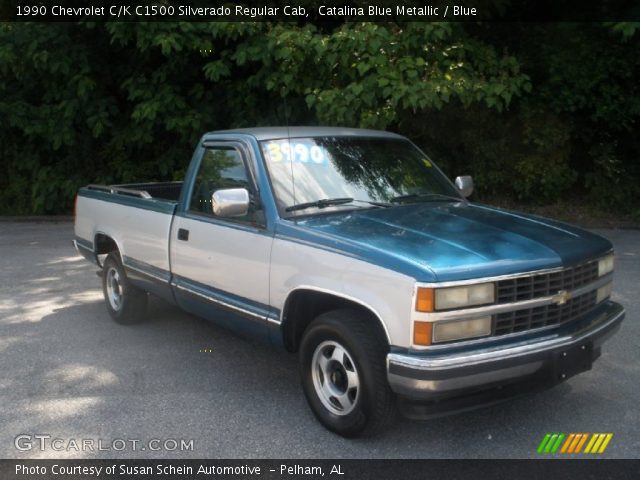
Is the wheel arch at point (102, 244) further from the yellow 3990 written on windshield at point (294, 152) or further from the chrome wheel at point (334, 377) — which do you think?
the chrome wheel at point (334, 377)

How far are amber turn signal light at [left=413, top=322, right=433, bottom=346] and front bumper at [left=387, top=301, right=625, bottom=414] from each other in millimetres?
67

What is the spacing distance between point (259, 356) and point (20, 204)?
11.9m

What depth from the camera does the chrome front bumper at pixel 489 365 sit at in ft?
11.4

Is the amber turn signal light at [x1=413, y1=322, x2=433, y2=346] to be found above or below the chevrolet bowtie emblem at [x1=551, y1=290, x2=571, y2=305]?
below

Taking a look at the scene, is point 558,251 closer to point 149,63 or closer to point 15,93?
point 149,63

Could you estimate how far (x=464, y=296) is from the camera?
3559 millimetres

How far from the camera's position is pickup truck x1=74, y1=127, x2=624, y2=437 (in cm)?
356

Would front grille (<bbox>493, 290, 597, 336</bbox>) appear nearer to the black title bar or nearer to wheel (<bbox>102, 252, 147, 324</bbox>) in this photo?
wheel (<bbox>102, 252, 147, 324</bbox>)

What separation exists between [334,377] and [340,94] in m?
7.17

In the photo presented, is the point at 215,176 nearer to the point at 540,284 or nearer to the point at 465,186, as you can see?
the point at 465,186

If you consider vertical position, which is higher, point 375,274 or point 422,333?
point 375,274

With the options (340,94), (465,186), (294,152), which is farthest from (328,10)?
(294,152)

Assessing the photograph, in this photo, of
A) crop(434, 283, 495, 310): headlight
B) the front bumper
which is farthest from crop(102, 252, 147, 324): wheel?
crop(434, 283, 495, 310): headlight

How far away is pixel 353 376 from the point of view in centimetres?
395
